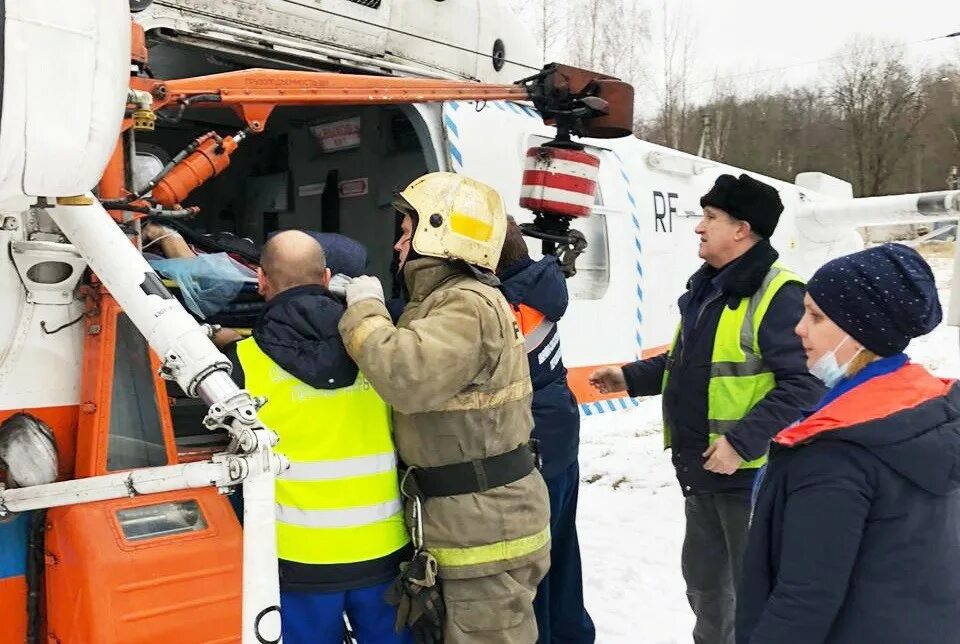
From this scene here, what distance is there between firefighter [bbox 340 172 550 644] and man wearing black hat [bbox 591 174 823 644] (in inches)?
31.1

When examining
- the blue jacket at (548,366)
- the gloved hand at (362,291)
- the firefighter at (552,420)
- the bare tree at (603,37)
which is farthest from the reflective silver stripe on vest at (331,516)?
the bare tree at (603,37)

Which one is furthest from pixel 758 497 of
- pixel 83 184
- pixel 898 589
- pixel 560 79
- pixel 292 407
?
pixel 560 79

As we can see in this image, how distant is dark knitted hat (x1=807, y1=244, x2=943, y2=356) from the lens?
1.65 m

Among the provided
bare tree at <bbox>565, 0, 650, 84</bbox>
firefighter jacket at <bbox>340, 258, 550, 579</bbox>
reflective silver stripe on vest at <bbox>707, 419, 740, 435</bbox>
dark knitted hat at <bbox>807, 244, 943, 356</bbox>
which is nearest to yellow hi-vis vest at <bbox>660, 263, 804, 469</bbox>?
reflective silver stripe on vest at <bbox>707, 419, 740, 435</bbox>

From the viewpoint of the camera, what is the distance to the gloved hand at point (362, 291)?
6.88 feet

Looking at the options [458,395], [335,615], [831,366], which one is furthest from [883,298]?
Answer: [335,615]

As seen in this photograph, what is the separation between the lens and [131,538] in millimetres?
1938

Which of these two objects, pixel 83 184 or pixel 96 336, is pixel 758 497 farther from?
pixel 96 336

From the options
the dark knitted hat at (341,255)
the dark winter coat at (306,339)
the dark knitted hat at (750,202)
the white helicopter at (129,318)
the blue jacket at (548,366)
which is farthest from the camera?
the dark knitted hat at (341,255)

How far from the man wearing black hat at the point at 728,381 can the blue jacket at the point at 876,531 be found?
993mm

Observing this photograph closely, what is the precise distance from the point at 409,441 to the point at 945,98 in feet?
140

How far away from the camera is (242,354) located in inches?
82.9

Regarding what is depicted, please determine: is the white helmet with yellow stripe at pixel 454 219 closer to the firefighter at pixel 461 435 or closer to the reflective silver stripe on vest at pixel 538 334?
the firefighter at pixel 461 435

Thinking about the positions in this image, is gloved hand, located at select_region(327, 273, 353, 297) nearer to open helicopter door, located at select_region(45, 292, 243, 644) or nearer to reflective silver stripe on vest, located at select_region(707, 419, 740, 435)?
open helicopter door, located at select_region(45, 292, 243, 644)
